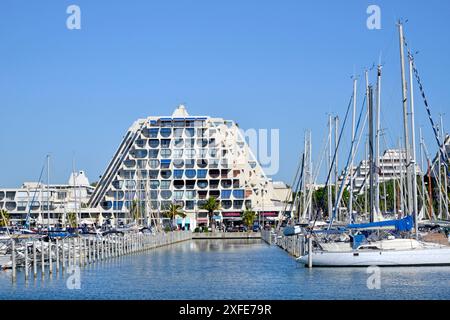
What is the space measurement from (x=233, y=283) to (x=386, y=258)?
373 inches

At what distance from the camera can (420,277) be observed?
44938mm

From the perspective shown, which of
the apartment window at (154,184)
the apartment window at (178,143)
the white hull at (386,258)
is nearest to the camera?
the white hull at (386,258)

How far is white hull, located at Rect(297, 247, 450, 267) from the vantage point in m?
48.6

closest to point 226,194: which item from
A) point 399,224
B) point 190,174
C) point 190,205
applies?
point 190,205

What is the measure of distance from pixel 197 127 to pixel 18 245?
4047 inches

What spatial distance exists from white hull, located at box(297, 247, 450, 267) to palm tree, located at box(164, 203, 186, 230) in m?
100

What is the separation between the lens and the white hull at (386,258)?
1913 inches

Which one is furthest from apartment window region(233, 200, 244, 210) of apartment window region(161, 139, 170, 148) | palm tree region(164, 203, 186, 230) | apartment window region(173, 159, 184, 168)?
apartment window region(161, 139, 170, 148)

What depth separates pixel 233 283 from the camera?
153 ft

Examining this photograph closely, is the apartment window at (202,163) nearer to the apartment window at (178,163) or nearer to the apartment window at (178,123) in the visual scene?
the apartment window at (178,163)

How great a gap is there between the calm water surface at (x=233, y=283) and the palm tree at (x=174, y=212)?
90248mm

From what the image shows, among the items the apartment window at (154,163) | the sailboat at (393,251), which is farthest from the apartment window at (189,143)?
the sailboat at (393,251)

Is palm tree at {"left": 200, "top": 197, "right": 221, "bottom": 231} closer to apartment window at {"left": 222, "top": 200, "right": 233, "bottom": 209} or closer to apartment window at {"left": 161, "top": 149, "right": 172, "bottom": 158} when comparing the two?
apartment window at {"left": 222, "top": 200, "right": 233, "bottom": 209}
